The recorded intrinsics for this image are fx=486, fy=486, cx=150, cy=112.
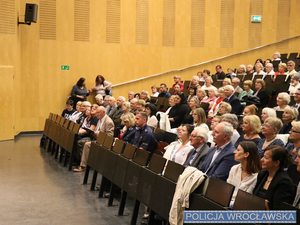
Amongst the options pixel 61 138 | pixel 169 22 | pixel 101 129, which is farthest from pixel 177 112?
pixel 169 22

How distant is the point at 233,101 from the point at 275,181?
4291 millimetres

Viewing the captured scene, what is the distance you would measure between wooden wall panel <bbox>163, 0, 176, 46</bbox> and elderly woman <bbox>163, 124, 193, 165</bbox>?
28.3ft

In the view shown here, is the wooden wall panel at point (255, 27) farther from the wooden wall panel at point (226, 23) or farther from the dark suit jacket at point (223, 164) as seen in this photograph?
the dark suit jacket at point (223, 164)

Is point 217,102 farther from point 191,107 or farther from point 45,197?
point 45,197

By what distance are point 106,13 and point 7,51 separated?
9.59 feet

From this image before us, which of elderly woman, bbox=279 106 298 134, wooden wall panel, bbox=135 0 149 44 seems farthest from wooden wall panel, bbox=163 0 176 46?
elderly woman, bbox=279 106 298 134

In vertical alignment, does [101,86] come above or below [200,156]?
above

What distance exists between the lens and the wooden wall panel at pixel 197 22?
536 inches

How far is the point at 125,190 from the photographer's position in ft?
16.6

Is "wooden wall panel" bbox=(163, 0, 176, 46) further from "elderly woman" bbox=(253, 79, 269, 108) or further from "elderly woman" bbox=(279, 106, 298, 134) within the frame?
"elderly woman" bbox=(279, 106, 298, 134)

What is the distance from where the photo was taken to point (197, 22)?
13688 mm

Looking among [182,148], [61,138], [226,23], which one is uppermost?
[226,23]

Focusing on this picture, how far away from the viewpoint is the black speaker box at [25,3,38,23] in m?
11.1

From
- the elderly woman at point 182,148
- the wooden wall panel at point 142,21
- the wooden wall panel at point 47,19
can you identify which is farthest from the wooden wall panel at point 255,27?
the elderly woman at point 182,148
